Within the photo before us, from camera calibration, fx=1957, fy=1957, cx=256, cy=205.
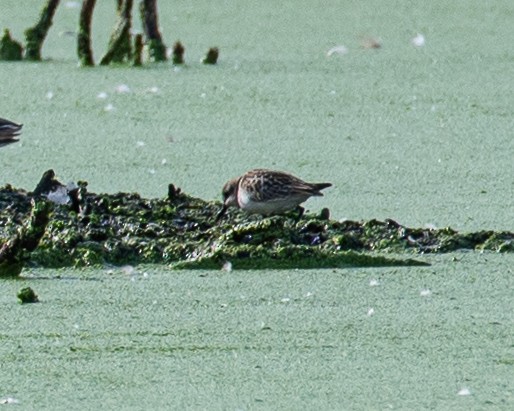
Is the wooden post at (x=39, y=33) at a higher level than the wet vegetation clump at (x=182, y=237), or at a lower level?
higher

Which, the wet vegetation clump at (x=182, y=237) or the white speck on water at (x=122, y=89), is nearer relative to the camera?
the wet vegetation clump at (x=182, y=237)

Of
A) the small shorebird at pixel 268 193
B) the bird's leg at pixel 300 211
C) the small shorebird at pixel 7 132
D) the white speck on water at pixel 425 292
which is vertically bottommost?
the white speck on water at pixel 425 292

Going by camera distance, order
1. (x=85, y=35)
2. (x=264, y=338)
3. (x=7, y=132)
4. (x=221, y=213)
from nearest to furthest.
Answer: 1. (x=264, y=338)
2. (x=221, y=213)
3. (x=7, y=132)
4. (x=85, y=35)

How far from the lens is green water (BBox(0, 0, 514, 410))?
3.46 m

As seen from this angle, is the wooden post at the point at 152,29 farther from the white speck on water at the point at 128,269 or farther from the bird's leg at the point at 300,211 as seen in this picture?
the white speck on water at the point at 128,269

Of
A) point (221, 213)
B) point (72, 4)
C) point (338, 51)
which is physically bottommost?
point (221, 213)

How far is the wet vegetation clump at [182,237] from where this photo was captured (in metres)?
4.48

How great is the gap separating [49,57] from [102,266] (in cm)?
393

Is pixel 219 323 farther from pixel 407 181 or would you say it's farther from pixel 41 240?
pixel 407 181

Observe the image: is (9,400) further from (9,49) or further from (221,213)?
(9,49)

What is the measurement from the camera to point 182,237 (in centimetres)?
473

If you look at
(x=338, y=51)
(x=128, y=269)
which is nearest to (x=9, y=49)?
(x=338, y=51)

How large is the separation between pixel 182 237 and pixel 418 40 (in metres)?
4.15

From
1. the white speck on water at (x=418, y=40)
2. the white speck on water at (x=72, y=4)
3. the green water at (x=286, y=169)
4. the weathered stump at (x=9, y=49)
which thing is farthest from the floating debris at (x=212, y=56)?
the white speck on water at (x=72, y=4)
